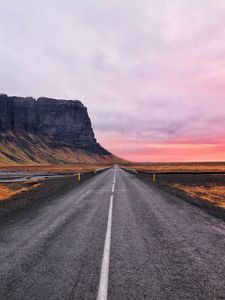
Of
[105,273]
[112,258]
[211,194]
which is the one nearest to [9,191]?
[211,194]

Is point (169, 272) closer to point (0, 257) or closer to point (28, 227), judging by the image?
point (0, 257)

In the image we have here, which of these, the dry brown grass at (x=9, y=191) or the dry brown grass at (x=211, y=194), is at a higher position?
the dry brown grass at (x=211, y=194)

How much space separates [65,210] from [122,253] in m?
6.39

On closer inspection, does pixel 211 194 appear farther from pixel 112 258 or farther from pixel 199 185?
pixel 112 258

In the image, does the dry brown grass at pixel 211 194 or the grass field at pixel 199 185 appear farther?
the grass field at pixel 199 185

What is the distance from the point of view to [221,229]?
28.1 feet

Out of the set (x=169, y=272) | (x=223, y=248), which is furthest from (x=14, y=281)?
(x=223, y=248)

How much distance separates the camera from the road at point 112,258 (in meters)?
4.27

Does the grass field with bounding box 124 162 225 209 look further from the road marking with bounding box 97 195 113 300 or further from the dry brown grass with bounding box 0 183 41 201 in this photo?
the dry brown grass with bounding box 0 183 41 201

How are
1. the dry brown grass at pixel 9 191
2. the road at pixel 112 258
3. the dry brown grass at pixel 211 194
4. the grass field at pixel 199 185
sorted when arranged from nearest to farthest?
1. the road at pixel 112 258
2. the dry brown grass at pixel 211 194
3. the grass field at pixel 199 185
4. the dry brown grass at pixel 9 191

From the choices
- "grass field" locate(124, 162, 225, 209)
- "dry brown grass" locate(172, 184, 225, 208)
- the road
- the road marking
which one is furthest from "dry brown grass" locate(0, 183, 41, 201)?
"dry brown grass" locate(172, 184, 225, 208)

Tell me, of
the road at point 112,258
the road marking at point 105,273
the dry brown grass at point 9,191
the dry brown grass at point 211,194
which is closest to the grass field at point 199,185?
the dry brown grass at point 211,194

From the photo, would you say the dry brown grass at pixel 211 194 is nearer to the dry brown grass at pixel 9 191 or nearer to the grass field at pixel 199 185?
the grass field at pixel 199 185

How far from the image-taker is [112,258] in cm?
575
